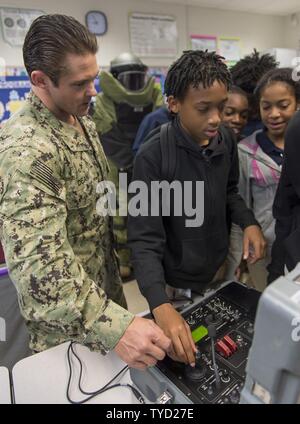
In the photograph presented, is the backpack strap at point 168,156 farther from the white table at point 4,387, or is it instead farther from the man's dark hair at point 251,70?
the man's dark hair at point 251,70

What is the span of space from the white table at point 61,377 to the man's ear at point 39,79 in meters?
0.66

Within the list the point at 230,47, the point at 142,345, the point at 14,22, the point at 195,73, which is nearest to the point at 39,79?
the point at 195,73

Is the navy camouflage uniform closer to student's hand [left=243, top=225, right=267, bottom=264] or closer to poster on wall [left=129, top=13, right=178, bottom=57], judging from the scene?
student's hand [left=243, top=225, right=267, bottom=264]

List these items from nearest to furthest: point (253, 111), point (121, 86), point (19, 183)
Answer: point (19, 183) < point (253, 111) < point (121, 86)

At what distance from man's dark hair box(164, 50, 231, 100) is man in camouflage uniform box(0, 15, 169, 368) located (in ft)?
0.83

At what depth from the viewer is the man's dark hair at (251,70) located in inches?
64.2

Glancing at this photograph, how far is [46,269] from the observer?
2.11 feet

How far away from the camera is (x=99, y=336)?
665mm

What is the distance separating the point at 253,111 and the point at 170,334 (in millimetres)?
1255

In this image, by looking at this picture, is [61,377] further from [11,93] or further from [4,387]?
[11,93]

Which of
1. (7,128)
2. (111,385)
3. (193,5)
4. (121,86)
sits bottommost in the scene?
(111,385)

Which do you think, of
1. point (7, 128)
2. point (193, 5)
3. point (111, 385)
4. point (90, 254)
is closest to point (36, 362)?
point (111, 385)

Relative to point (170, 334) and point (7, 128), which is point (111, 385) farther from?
point (7, 128)
